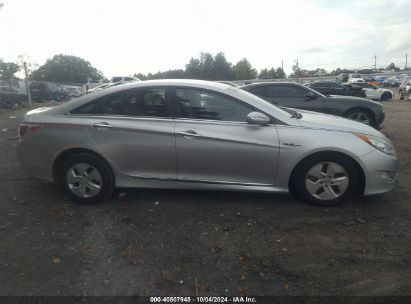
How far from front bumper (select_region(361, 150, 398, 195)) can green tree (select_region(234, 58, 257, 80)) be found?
75.1m

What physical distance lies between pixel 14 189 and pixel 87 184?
1.46m

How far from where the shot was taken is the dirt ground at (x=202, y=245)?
2844 mm

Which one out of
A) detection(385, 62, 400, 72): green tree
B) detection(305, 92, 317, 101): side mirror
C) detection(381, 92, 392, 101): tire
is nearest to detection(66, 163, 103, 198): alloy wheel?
detection(305, 92, 317, 101): side mirror

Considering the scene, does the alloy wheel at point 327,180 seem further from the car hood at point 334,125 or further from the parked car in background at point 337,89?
the parked car in background at point 337,89

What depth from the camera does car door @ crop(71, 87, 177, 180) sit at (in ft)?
13.9

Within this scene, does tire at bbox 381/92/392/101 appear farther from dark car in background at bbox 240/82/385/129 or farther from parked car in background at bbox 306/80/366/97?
dark car in background at bbox 240/82/385/129

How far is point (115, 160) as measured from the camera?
14.3ft

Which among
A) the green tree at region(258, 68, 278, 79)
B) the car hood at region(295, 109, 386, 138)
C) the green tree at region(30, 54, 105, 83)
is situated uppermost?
the green tree at region(30, 54, 105, 83)

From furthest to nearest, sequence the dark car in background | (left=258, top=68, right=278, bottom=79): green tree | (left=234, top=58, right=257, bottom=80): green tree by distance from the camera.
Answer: (left=258, top=68, right=278, bottom=79): green tree
(left=234, top=58, right=257, bottom=80): green tree
the dark car in background

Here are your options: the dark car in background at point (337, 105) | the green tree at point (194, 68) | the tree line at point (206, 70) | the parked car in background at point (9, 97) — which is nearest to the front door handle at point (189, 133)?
the dark car in background at point (337, 105)

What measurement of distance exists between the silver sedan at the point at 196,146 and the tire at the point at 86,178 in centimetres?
1

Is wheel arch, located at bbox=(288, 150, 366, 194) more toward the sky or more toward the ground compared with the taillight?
more toward the ground

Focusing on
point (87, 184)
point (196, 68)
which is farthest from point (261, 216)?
point (196, 68)

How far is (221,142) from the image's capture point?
4148 mm
